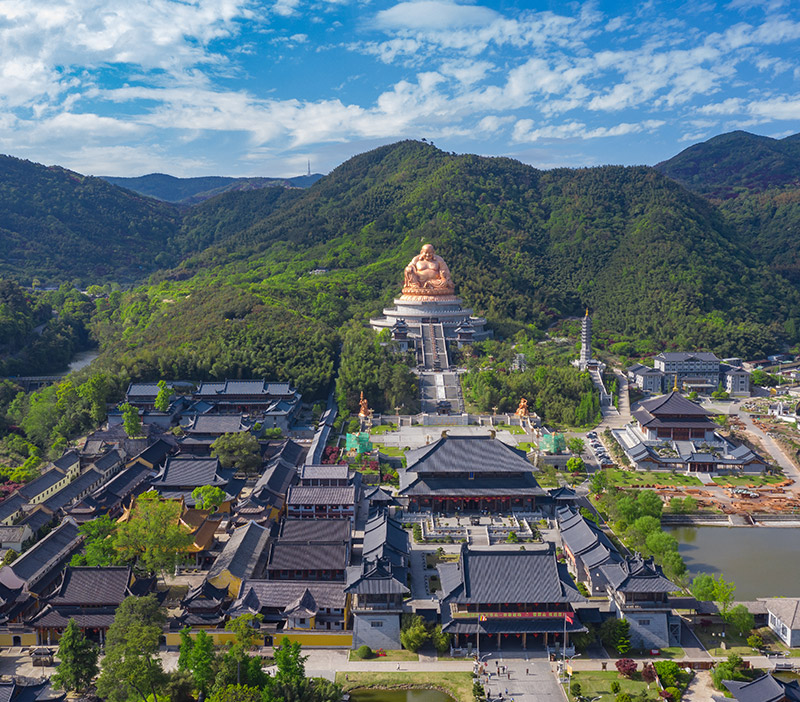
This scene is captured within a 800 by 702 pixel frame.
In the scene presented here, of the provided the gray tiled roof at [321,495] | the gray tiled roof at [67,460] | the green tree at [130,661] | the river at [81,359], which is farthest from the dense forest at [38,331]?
the green tree at [130,661]

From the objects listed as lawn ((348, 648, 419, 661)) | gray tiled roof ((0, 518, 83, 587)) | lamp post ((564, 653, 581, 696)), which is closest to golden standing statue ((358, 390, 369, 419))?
gray tiled roof ((0, 518, 83, 587))

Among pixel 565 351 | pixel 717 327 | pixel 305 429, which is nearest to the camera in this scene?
pixel 305 429

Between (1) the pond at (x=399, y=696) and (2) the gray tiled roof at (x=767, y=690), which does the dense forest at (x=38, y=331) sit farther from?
(2) the gray tiled roof at (x=767, y=690)

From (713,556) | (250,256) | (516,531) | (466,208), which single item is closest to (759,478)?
(713,556)

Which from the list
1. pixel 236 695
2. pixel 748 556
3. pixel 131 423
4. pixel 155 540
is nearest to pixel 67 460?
pixel 131 423

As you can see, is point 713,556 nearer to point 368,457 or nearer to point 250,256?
point 368,457

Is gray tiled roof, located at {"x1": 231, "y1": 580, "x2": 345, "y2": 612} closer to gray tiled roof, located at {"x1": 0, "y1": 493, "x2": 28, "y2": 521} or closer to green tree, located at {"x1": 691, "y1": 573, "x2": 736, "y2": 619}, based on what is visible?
green tree, located at {"x1": 691, "y1": 573, "x2": 736, "y2": 619}

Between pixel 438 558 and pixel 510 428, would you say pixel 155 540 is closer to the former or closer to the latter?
pixel 438 558

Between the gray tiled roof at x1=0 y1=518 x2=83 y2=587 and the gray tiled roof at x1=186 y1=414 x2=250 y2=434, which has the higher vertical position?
the gray tiled roof at x1=186 y1=414 x2=250 y2=434
